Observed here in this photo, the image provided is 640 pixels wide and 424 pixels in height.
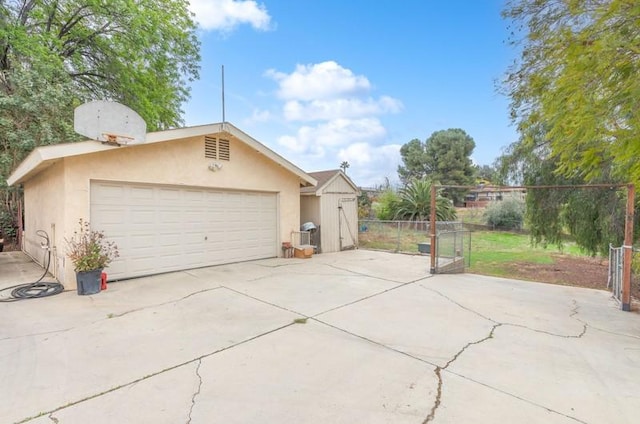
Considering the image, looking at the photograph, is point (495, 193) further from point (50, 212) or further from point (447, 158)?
point (50, 212)

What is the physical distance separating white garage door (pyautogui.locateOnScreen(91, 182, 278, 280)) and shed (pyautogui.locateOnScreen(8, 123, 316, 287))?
0.07 ft

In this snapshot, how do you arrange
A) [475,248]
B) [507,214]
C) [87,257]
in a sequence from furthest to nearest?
[507,214]
[475,248]
[87,257]

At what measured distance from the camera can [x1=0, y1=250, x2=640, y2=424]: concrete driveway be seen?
238cm

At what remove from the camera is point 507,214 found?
21.2 m

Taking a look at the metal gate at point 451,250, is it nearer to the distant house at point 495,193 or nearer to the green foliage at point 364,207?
the distant house at point 495,193

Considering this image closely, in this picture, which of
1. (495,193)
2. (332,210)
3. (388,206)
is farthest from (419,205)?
(495,193)

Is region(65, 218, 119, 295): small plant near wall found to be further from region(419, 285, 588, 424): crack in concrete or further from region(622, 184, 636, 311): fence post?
region(622, 184, 636, 311): fence post

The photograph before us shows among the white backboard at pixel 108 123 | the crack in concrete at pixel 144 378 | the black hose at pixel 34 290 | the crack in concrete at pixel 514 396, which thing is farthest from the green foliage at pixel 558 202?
the black hose at pixel 34 290

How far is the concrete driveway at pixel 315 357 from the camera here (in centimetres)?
→ 238

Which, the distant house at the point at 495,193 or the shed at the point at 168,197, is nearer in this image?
the shed at the point at 168,197

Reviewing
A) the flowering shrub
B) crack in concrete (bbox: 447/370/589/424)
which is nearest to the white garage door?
the flowering shrub

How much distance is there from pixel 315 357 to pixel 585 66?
3.90 m

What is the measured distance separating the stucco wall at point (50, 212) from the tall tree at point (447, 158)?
26486 mm

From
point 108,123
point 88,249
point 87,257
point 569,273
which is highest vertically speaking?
point 108,123
